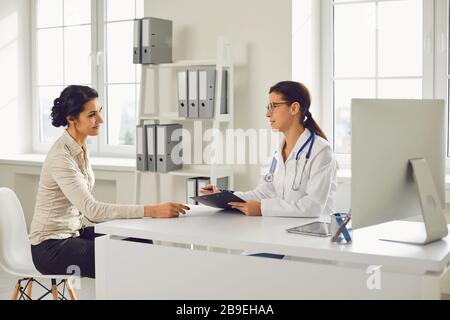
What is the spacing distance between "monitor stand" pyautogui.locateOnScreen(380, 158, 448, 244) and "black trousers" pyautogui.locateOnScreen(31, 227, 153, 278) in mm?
1196

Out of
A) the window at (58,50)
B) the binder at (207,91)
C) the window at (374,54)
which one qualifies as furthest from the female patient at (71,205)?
the window at (58,50)

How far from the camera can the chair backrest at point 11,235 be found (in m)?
3.07

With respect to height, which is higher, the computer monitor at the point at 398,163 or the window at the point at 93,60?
the window at the point at 93,60

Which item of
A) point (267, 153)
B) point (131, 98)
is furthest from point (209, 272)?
point (131, 98)

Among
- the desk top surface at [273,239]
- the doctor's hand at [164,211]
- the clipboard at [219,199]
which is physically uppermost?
the clipboard at [219,199]

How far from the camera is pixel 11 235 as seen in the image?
312 centimetres

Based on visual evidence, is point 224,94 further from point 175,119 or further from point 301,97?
point 301,97

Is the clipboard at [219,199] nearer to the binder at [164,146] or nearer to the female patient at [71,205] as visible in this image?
the female patient at [71,205]

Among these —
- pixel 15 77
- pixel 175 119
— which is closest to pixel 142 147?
pixel 175 119

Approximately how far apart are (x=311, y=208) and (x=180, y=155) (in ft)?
6.23

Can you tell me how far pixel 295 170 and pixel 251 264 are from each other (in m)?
0.78

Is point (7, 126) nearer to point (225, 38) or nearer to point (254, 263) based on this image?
point (225, 38)

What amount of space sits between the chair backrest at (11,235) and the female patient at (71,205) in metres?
0.05
